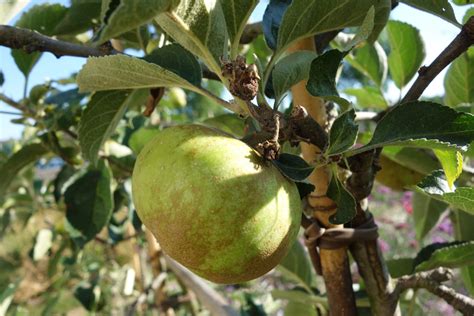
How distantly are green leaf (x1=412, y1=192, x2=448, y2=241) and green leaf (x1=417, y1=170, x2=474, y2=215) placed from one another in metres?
0.55

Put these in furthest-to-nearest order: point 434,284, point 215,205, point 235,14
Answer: point 434,284, point 235,14, point 215,205

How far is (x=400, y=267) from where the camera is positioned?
0.84 m

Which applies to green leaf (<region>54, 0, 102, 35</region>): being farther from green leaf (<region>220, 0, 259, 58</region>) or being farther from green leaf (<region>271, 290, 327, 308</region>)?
green leaf (<region>271, 290, 327, 308</region>)

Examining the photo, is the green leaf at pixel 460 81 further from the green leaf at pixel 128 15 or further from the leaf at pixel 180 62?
the green leaf at pixel 128 15

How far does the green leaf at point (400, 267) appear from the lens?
0.84 meters

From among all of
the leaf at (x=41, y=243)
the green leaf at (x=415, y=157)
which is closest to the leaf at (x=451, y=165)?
the green leaf at (x=415, y=157)

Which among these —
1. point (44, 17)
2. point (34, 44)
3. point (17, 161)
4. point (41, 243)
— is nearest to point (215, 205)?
point (34, 44)

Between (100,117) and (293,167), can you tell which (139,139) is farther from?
(293,167)

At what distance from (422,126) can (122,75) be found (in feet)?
0.98

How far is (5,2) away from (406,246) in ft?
10.4

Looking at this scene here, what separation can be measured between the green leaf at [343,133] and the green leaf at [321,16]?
0.41 feet

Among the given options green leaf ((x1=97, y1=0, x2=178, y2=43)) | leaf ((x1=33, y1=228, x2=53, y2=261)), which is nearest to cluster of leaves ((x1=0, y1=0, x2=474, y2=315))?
green leaf ((x1=97, y1=0, x2=178, y2=43))

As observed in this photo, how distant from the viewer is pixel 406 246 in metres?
3.41

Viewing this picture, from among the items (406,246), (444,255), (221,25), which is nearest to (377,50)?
(444,255)
